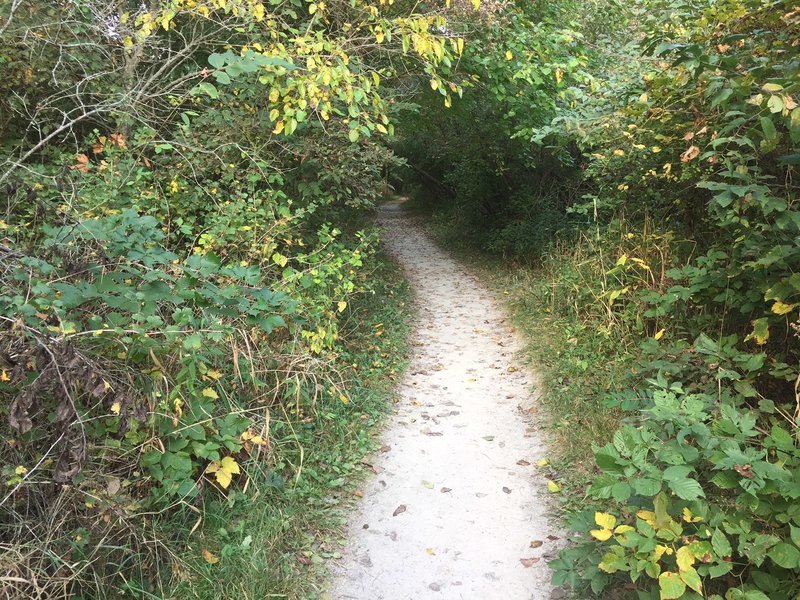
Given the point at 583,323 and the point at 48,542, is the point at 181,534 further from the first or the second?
the point at 583,323

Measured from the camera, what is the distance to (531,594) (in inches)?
124

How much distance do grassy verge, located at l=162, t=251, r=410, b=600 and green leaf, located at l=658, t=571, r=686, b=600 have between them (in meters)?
1.98

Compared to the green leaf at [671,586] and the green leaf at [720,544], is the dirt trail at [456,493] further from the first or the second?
the green leaf at [720,544]

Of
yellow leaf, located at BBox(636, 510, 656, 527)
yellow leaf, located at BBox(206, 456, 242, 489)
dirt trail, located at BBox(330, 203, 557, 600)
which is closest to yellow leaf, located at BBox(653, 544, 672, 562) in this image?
yellow leaf, located at BBox(636, 510, 656, 527)

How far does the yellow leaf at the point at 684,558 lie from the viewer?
246 centimetres

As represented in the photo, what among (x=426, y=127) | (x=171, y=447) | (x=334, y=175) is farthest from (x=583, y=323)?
(x=426, y=127)

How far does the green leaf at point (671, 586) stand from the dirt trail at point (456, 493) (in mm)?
891

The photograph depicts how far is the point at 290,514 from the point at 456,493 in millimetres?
1372

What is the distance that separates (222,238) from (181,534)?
2.59 metres

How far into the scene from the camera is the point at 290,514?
11.8 ft

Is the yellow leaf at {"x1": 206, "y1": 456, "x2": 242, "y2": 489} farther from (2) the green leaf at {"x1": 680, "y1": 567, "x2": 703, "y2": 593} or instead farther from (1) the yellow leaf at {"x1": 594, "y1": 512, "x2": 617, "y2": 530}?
(2) the green leaf at {"x1": 680, "y1": 567, "x2": 703, "y2": 593}

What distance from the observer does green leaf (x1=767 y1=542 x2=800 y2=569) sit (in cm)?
232

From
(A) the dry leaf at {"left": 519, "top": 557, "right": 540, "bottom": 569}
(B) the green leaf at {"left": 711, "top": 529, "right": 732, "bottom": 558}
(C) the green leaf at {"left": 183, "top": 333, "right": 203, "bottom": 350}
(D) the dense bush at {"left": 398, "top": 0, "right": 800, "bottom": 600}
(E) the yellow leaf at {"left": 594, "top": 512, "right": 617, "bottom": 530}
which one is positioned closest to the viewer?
(B) the green leaf at {"left": 711, "top": 529, "right": 732, "bottom": 558}

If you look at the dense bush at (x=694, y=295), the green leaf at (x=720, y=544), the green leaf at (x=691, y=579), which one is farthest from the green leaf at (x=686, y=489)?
the green leaf at (x=691, y=579)
